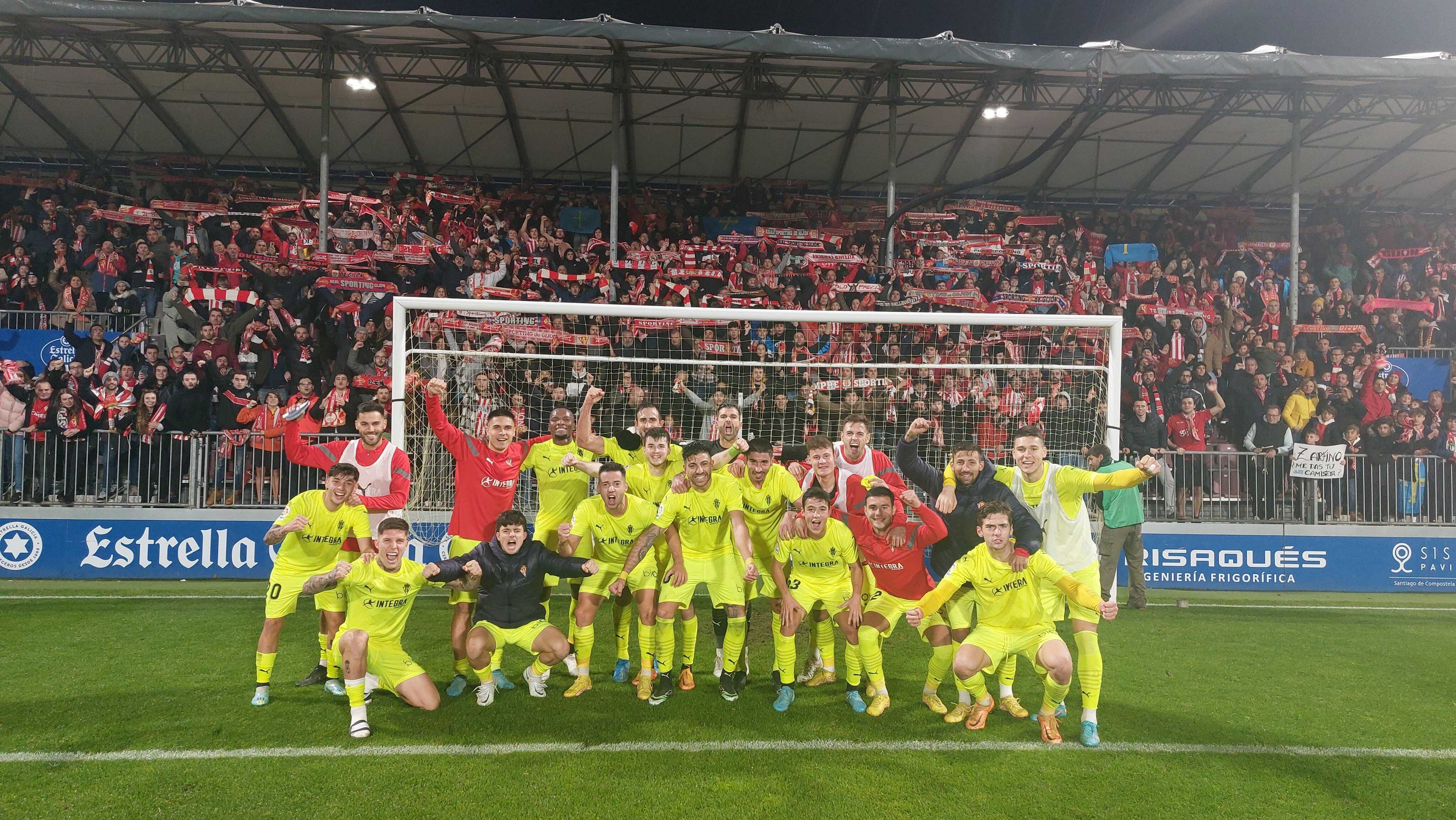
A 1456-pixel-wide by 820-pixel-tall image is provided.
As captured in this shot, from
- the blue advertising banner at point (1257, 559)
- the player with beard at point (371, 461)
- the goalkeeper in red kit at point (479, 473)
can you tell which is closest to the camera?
the player with beard at point (371, 461)

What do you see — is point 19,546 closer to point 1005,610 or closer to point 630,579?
point 630,579

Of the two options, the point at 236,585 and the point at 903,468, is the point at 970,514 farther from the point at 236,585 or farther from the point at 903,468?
the point at 236,585

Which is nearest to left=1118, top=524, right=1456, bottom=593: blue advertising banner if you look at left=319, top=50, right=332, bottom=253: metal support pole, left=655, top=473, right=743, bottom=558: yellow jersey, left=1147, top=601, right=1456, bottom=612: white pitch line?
left=1147, top=601, right=1456, bottom=612: white pitch line

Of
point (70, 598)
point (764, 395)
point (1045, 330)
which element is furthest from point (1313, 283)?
point (70, 598)

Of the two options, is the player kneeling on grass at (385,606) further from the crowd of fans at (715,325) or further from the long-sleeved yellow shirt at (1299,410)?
the long-sleeved yellow shirt at (1299,410)

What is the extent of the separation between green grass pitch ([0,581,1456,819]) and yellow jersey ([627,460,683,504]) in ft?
4.85

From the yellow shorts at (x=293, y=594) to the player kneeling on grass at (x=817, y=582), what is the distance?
3.05 meters

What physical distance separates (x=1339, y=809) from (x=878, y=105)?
590 inches

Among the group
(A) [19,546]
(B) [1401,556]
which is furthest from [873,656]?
(A) [19,546]

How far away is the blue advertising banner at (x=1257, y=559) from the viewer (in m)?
11.4

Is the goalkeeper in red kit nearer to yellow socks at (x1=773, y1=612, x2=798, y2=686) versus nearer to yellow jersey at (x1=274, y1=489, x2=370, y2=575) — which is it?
yellow jersey at (x1=274, y1=489, x2=370, y2=575)

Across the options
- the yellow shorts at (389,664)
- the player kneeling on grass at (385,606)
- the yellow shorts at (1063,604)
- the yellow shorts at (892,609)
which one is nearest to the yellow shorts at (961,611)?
the yellow shorts at (892,609)

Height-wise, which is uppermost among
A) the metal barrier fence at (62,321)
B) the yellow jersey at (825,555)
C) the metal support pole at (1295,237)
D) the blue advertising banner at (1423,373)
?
the metal support pole at (1295,237)

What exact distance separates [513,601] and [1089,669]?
3935 millimetres
